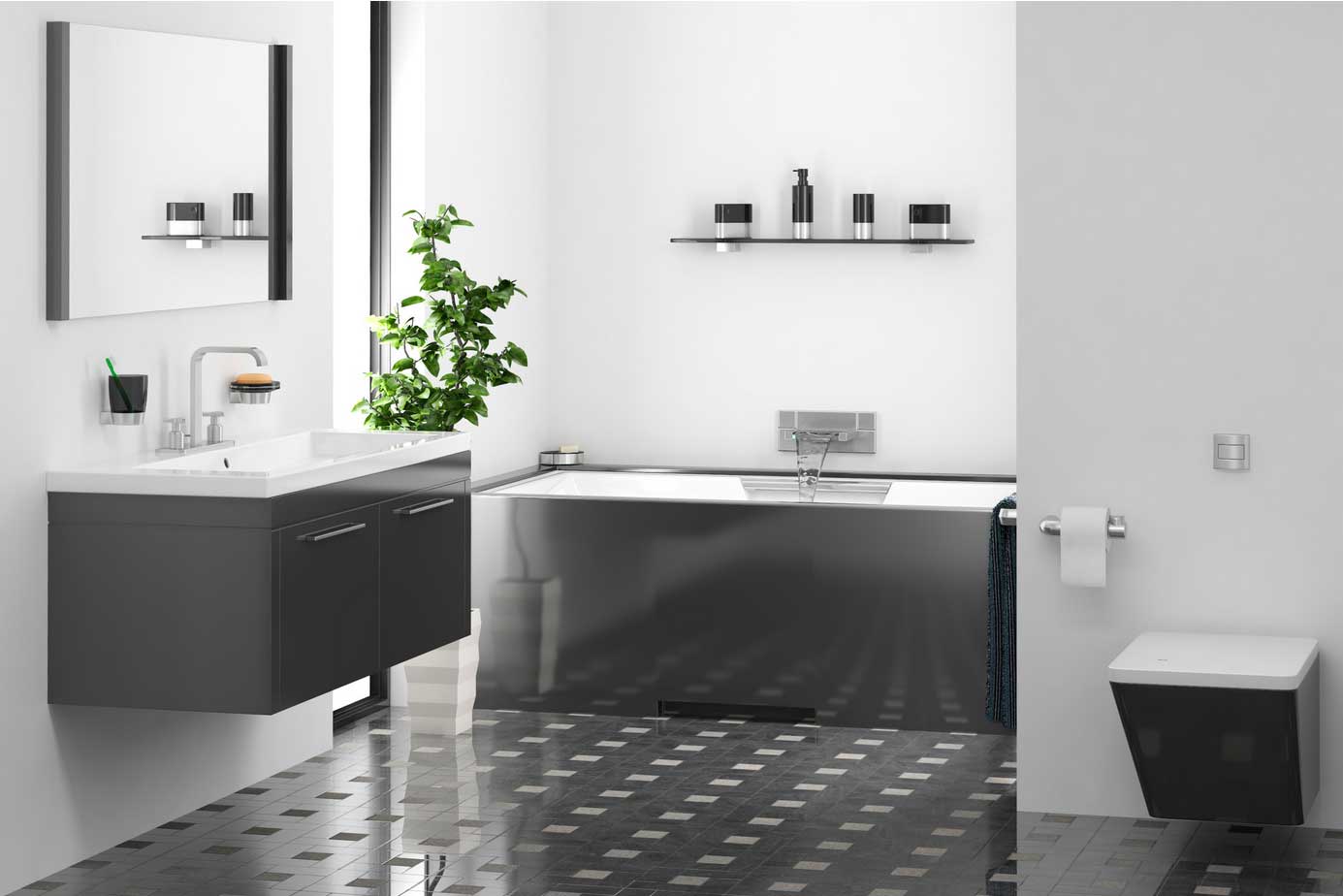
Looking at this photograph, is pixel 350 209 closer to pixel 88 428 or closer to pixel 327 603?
pixel 88 428

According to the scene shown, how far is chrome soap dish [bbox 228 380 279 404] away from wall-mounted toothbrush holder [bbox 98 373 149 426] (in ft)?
1.51

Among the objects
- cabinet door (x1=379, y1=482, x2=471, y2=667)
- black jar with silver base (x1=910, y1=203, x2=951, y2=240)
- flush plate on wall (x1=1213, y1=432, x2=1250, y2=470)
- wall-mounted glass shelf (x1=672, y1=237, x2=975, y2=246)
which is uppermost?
black jar with silver base (x1=910, y1=203, x2=951, y2=240)

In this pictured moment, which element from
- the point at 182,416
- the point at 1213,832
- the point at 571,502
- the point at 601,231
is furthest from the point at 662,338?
the point at 1213,832

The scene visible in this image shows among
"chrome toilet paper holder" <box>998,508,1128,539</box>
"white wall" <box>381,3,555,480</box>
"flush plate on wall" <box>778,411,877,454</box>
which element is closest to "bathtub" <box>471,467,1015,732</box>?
"white wall" <box>381,3,555,480</box>

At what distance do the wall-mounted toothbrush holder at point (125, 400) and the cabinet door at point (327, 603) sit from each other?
20.6 inches

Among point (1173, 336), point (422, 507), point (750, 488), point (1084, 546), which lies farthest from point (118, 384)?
point (750, 488)

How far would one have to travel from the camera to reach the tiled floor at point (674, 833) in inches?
166

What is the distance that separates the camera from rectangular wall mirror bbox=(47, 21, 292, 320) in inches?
166

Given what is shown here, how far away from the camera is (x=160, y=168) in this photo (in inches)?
179

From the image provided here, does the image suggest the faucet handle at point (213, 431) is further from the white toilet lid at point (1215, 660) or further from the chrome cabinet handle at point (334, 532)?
the white toilet lid at point (1215, 660)

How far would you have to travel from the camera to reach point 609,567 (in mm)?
5980

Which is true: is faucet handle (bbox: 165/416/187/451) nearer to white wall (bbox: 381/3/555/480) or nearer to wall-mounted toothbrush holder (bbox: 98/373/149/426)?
wall-mounted toothbrush holder (bbox: 98/373/149/426)

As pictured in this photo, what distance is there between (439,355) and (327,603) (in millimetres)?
1326

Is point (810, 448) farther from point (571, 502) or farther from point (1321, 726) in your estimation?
point (1321, 726)
